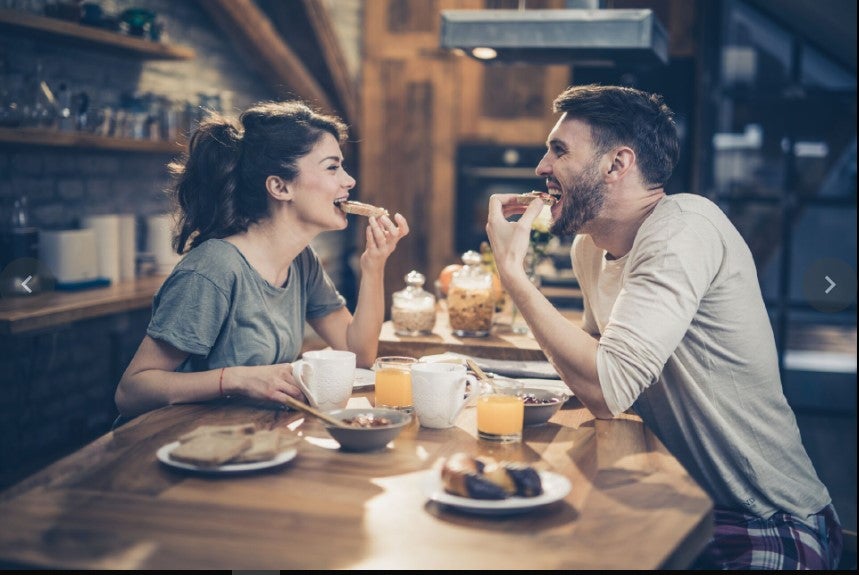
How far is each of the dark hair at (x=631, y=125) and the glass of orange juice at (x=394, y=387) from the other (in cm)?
72

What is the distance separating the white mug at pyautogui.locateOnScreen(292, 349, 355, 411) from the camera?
1.75m

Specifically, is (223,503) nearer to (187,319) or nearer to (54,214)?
(187,319)

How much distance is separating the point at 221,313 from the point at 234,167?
438mm

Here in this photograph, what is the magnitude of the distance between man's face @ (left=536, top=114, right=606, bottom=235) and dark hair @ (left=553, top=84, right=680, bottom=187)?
28 millimetres

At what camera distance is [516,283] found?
1.86 metres

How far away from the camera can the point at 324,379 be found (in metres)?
1.76

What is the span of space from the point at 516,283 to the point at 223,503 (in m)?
0.80

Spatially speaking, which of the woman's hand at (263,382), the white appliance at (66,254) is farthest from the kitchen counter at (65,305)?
the woman's hand at (263,382)

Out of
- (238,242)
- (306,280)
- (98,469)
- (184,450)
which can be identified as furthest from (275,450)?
(306,280)

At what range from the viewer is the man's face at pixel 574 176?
212cm

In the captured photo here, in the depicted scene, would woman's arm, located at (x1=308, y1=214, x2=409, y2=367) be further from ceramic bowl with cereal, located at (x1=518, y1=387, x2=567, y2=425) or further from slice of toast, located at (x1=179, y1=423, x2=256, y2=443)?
slice of toast, located at (x1=179, y1=423, x2=256, y2=443)

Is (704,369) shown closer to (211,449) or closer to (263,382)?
(263,382)

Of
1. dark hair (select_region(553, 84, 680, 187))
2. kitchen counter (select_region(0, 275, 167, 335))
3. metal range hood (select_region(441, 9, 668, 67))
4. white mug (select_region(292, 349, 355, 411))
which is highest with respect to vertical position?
metal range hood (select_region(441, 9, 668, 67))

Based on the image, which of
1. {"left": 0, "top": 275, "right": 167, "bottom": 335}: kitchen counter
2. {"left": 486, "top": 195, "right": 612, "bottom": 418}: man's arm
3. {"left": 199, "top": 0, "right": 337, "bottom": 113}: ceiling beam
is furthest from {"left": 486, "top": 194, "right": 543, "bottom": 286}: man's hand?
{"left": 199, "top": 0, "right": 337, "bottom": 113}: ceiling beam
